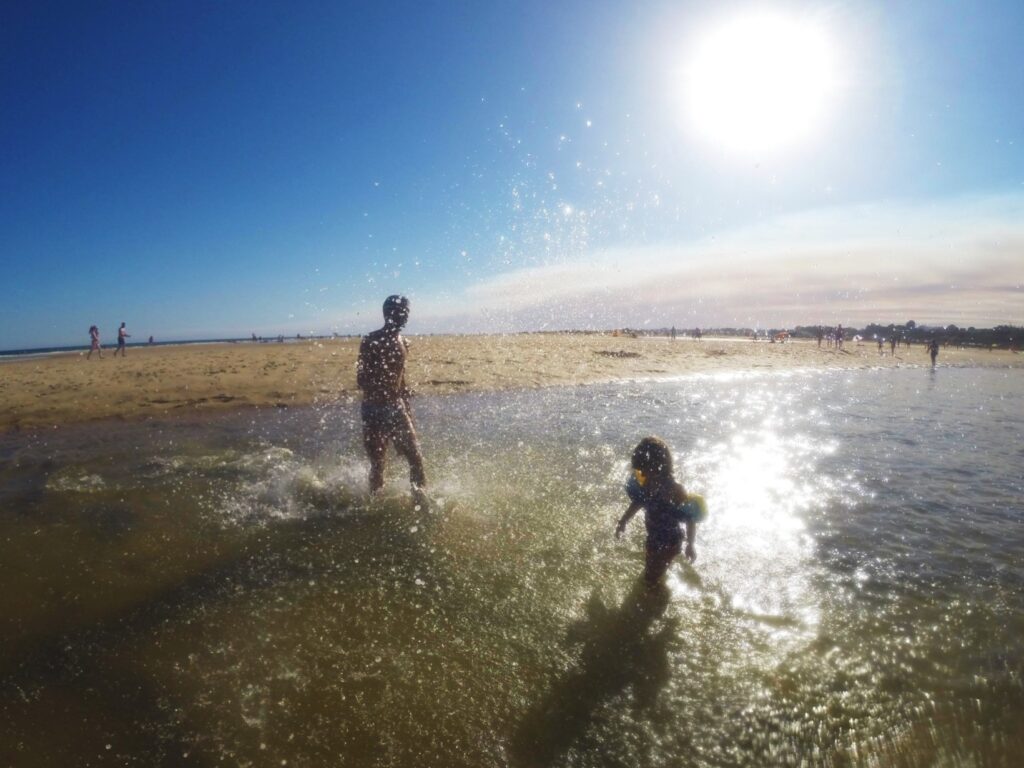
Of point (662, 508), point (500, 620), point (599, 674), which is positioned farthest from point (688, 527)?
point (500, 620)

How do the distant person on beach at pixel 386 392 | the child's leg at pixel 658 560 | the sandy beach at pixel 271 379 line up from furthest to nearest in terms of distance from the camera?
the sandy beach at pixel 271 379 < the distant person on beach at pixel 386 392 < the child's leg at pixel 658 560

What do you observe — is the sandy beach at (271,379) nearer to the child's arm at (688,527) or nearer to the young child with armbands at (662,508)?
the young child with armbands at (662,508)

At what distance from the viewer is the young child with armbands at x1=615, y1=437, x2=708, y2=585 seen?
4630mm

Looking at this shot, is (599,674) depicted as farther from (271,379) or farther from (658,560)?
(271,379)

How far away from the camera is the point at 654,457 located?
4.77 m

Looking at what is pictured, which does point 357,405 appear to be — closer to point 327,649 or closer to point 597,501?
point 597,501

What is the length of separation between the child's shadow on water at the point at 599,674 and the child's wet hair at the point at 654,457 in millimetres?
1096

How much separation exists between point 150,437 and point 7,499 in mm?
4175

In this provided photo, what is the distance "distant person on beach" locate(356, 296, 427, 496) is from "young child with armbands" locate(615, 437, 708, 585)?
142 inches

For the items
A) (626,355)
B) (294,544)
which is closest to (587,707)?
(294,544)

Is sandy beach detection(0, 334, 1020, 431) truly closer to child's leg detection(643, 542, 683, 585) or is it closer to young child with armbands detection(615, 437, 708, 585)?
young child with armbands detection(615, 437, 708, 585)

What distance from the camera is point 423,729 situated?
301cm

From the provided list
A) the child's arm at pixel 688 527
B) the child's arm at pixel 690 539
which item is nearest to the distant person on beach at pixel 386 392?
the child's arm at pixel 688 527

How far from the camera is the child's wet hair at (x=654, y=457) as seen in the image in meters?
4.76
